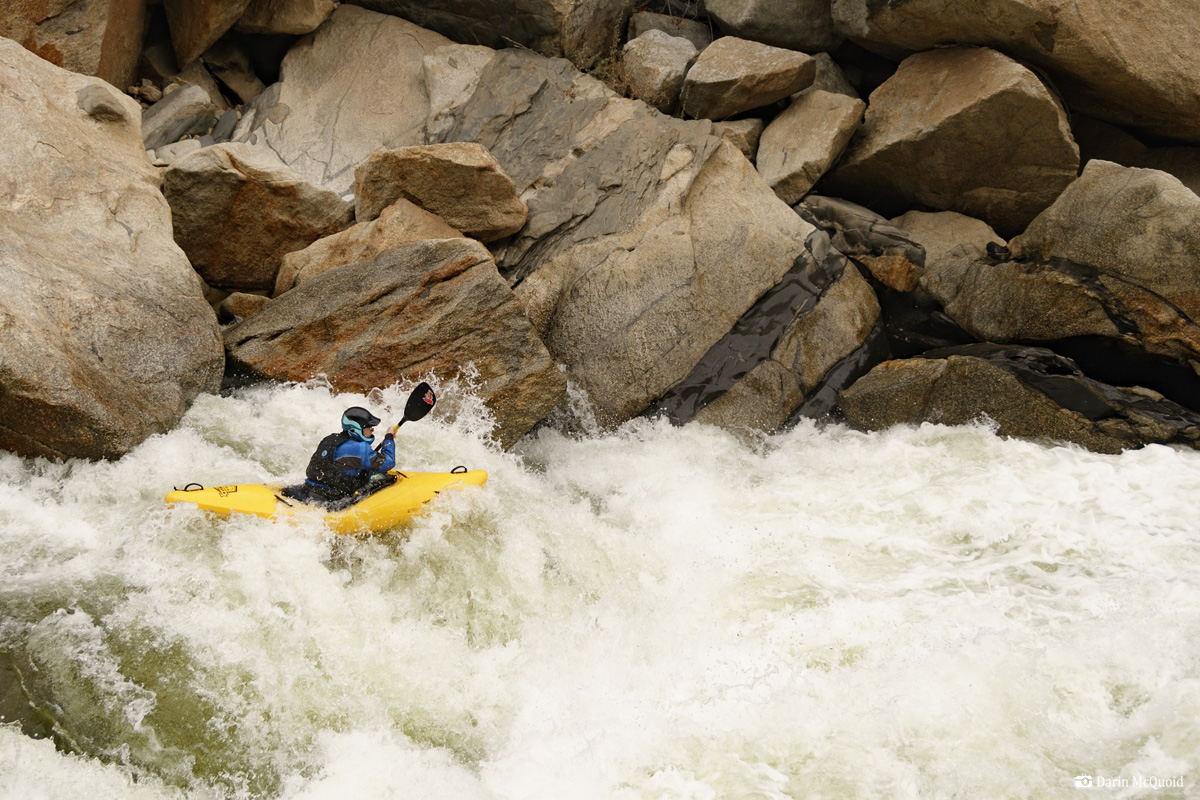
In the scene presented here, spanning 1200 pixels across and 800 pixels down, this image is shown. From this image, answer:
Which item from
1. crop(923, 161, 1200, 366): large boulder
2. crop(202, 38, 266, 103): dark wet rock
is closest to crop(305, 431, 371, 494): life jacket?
crop(923, 161, 1200, 366): large boulder

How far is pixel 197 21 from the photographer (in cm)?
818

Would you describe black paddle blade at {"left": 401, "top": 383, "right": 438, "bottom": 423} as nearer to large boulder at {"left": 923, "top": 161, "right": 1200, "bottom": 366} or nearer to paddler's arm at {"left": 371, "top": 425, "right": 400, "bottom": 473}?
paddler's arm at {"left": 371, "top": 425, "right": 400, "bottom": 473}

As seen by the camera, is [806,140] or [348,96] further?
[348,96]

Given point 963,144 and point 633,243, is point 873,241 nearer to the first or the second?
point 963,144

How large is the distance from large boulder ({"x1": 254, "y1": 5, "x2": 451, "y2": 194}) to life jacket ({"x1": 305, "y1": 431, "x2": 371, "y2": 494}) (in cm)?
440

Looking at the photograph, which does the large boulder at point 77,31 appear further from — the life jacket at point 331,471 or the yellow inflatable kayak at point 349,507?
the life jacket at point 331,471

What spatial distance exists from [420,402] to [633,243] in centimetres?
278

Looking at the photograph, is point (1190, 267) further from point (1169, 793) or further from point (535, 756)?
point (535, 756)

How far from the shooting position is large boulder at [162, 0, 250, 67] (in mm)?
8070

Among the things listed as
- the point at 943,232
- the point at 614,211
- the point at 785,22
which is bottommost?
the point at 943,232

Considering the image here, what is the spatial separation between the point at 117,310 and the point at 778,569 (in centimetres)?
423

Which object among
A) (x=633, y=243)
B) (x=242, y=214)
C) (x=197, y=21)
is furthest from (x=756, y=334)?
(x=197, y=21)

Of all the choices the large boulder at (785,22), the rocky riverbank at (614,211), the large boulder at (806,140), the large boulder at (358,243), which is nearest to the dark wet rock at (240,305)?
the rocky riverbank at (614,211)

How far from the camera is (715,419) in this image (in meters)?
6.15
